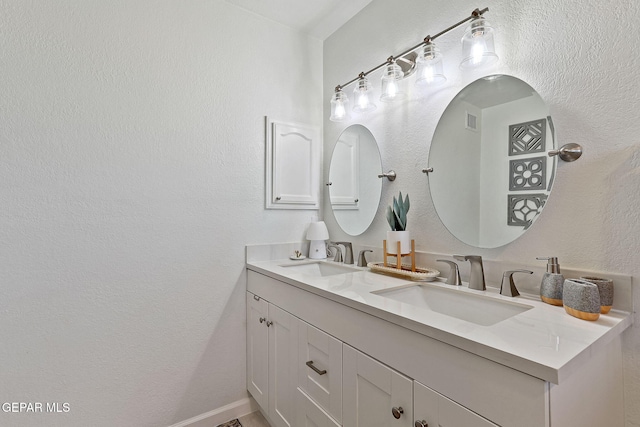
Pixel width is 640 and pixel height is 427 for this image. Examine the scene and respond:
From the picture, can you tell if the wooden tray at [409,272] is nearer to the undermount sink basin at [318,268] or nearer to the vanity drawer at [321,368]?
the undermount sink basin at [318,268]

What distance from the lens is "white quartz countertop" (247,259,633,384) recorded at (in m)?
0.61

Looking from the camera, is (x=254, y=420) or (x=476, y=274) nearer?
(x=476, y=274)

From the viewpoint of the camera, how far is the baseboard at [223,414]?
5.41ft

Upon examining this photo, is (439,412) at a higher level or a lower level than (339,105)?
lower

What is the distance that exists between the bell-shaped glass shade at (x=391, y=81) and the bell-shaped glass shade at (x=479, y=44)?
1.19 ft

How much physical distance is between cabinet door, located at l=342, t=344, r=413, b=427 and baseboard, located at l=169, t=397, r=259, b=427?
0.98 meters

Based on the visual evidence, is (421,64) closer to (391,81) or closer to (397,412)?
(391,81)

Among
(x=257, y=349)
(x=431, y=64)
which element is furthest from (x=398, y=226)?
(x=257, y=349)

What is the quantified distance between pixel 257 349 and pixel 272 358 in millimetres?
200

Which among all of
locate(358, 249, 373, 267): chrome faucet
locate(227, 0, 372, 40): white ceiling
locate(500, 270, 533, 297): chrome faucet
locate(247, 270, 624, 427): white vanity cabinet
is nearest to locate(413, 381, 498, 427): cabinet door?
locate(247, 270, 624, 427): white vanity cabinet

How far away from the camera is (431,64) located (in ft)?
4.35

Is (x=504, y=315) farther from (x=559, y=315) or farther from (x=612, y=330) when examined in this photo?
(x=612, y=330)

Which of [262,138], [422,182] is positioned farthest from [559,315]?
[262,138]

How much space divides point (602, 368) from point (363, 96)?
1.49m
